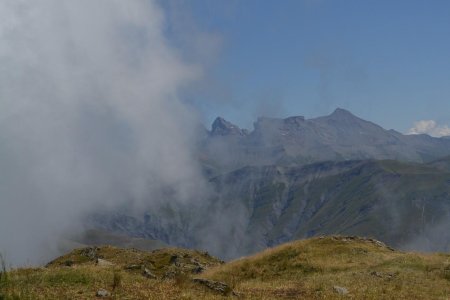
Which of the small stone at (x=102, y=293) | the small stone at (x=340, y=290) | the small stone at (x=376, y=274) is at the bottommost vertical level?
the small stone at (x=340, y=290)

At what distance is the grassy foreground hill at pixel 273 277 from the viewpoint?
76.6ft

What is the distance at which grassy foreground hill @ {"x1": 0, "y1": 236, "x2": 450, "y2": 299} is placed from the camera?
23344 mm

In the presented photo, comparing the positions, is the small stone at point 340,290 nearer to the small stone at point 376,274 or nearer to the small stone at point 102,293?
the small stone at point 376,274

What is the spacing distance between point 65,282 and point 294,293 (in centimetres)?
1200

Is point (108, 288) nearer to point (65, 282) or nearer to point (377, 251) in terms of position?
point (65, 282)

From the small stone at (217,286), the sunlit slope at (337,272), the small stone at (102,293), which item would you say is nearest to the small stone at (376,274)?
the sunlit slope at (337,272)

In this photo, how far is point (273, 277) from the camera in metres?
42.0

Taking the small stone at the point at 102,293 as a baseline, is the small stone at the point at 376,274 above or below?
above

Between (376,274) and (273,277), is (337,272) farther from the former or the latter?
(273,277)

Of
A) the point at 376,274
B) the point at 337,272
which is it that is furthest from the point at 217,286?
the point at 337,272

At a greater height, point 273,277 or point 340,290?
point 273,277

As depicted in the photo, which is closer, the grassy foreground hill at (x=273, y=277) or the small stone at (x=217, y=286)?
the grassy foreground hill at (x=273, y=277)

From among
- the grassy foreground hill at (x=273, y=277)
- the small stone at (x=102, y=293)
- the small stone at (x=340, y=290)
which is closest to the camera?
the small stone at (x=102, y=293)

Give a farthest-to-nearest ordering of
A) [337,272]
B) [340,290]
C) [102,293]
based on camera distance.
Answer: [337,272] → [340,290] → [102,293]
